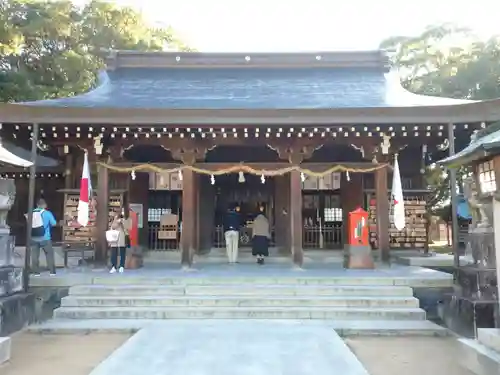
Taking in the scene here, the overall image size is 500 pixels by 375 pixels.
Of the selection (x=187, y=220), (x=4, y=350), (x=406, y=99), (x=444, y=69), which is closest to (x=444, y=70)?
(x=444, y=69)

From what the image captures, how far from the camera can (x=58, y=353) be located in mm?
5867

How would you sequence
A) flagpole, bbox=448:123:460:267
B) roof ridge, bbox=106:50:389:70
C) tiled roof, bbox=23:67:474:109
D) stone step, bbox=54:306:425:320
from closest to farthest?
stone step, bbox=54:306:425:320, flagpole, bbox=448:123:460:267, tiled roof, bbox=23:67:474:109, roof ridge, bbox=106:50:389:70

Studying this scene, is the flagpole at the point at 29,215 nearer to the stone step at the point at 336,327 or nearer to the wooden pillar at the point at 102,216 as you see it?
the stone step at the point at 336,327

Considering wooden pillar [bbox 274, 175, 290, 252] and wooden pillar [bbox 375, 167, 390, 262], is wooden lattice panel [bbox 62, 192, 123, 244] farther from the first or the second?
wooden pillar [bbox 375, 167, 390, 262]

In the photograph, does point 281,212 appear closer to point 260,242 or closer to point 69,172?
point 260,242

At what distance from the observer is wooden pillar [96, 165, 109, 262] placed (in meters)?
10.7

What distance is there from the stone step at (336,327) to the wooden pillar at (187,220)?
2903 mm

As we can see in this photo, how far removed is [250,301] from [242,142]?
4.42 metres

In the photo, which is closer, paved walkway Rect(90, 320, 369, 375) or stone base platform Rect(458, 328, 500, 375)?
stone base platform Rect(458, 328, 500, 375)

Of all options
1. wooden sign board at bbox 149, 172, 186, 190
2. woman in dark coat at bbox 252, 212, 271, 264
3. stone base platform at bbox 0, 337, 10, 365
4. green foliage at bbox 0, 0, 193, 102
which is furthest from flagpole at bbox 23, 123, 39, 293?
green foliage at bbox 0, 0, 193, 102

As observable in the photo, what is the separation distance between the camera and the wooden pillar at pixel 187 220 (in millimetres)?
10336

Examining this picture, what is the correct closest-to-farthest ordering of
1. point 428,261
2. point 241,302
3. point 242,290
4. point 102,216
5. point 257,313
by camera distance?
point 257,313 → point 241,302 → point 242,290 → point 102,216 → point 428,261

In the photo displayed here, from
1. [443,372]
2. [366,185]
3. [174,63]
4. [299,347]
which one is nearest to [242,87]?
[174,63]

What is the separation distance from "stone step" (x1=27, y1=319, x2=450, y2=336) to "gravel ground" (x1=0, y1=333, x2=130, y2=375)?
0.17 meters
